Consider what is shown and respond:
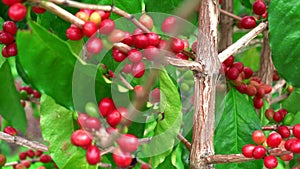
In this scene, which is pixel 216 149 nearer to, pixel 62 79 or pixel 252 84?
pixel 252 84

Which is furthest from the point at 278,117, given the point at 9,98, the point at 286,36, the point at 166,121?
the point at 9,98

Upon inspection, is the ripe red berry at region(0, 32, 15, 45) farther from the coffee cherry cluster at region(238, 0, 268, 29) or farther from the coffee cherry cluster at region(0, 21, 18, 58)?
the coffee cherry cluster at region(238, 0, 268, 29)

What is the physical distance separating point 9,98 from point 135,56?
324 millimetres

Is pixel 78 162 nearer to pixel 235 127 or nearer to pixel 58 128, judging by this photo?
pixel 58 128

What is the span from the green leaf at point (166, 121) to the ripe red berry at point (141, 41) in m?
0.06

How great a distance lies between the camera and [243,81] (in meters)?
1.24

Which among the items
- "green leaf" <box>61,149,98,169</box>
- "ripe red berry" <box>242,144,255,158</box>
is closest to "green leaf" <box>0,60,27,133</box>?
"green leaf" <box>61,149,98,169</box>

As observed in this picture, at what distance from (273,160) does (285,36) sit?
24cm

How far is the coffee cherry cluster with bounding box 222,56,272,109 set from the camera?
1.13 m

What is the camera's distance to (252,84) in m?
1.27

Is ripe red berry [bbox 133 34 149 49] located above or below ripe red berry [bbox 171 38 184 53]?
above

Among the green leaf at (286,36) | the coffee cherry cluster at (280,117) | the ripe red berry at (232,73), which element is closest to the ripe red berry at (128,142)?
the green leaf at (286,36)

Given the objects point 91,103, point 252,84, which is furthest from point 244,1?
point 91,103

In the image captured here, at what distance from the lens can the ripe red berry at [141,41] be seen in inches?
29.7
